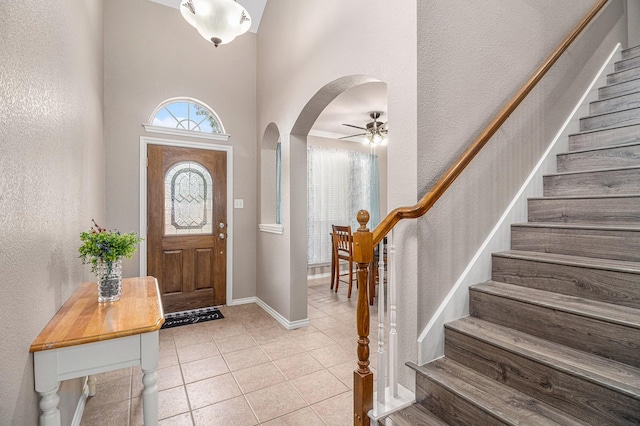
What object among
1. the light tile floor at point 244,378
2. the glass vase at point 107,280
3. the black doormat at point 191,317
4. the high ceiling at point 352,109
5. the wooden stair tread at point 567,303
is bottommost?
the light tile floor at point 244,378

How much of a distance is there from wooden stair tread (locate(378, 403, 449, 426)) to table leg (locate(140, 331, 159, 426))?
41.1 inches

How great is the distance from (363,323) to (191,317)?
2.65 m

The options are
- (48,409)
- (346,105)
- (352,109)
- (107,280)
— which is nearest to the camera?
(48,409)

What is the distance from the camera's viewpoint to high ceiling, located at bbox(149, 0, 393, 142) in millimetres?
3660

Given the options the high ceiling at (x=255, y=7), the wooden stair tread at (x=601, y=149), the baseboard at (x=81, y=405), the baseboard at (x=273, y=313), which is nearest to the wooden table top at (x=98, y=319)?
the baseboard at (x=81, y=405)

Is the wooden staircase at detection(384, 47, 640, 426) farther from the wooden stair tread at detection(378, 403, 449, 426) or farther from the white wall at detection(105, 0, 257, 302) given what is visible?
the white wall at detection(105, 0, 257, 302)

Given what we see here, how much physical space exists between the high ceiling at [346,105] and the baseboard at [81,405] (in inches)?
142

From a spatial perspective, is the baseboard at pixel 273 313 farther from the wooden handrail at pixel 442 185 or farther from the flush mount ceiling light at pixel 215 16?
the flush mount ceiling light at pixel 215 16

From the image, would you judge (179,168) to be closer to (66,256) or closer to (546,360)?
(66,256)

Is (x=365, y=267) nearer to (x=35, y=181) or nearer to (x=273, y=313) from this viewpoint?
(x=35, y=181)

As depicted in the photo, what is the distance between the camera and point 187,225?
3.65 meters

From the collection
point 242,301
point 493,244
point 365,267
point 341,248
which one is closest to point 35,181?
point 365,267

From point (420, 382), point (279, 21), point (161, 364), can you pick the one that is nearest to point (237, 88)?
point (279, 21)

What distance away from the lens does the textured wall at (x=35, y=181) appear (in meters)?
0.94
